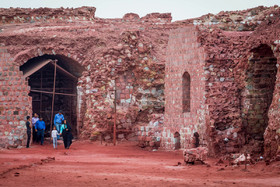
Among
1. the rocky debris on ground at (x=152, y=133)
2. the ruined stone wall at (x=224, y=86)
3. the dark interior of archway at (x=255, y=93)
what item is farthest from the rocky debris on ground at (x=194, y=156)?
the rocky debris on ground at (x=152, y=133)

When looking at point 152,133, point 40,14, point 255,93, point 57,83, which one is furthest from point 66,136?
point 40,14

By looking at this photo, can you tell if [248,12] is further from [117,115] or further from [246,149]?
[246,149]

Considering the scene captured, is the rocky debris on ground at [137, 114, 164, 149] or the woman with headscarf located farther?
the woman with headscarf

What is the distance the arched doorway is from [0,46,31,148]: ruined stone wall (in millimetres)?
3330

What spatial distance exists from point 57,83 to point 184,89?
8927 millimetres

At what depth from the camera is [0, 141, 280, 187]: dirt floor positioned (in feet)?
35.8

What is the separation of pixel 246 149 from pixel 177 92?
126 inches

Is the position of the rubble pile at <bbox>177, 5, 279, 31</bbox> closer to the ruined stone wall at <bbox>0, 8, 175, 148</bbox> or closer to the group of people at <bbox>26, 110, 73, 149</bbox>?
the ruined stone wall at <bbox>0, 8, 175, 148</bbox>

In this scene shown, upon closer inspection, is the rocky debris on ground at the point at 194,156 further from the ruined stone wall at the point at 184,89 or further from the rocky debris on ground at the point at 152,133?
Answer: the rocky debris on ground at the point at 152,133

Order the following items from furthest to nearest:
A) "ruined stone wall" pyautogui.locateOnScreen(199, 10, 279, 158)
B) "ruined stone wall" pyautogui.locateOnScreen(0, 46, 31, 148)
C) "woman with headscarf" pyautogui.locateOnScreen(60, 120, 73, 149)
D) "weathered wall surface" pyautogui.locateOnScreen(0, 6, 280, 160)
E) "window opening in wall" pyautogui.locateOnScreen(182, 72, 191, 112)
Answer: "woman with headscarf" pyautogui.locateOnScreen(60, 120, 73, 149), "ruined stone wall" pyautogui.locateOnScreen(0, 46, 31, 148), "window opening in wall" pyautogui.locateOnScreen(182, 72, 191, 112), "weathered wall surface" pyautogui.locateOnScreen(0, 6, 280, 160), "ruined stone wall" pyautogui.locateOnScreen(199, 10, 279, 158)

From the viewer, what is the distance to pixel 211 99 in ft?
54.9

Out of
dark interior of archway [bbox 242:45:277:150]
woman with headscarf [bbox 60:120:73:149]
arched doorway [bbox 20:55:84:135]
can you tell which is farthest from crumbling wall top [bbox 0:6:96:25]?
dark interior of archway [bbox 242:45:277:150]

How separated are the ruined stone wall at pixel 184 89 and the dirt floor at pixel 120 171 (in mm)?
763

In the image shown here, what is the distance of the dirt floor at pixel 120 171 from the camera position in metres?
10.9
